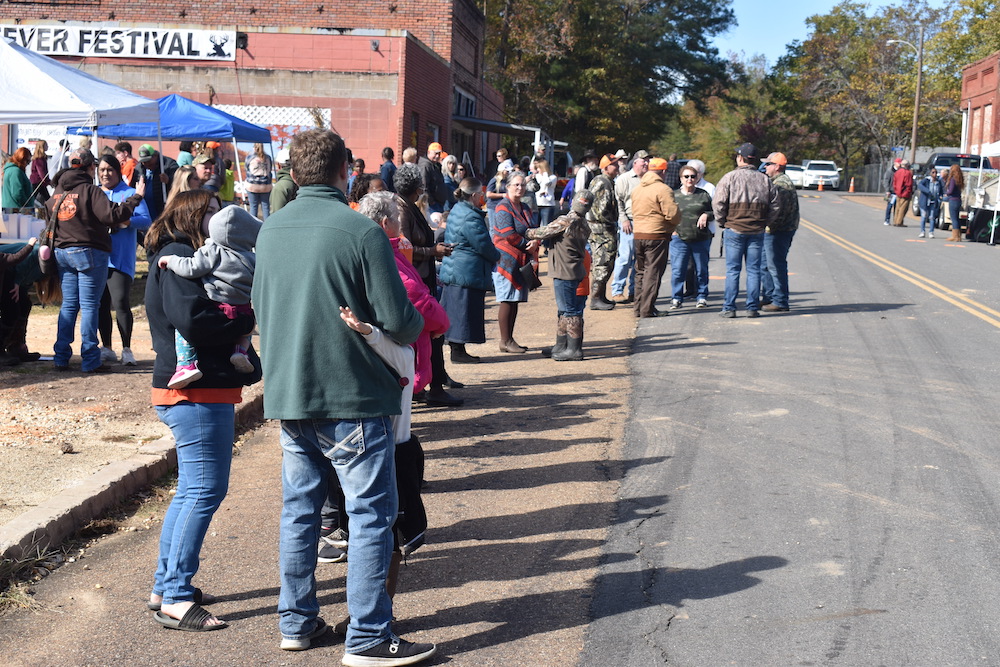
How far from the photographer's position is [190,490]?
177 inches

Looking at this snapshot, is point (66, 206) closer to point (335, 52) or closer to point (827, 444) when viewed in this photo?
point (827, 444)

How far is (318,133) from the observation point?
401 cm

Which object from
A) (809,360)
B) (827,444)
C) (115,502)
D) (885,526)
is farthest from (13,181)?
(885,526)

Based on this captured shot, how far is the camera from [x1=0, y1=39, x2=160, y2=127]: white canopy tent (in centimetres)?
1068

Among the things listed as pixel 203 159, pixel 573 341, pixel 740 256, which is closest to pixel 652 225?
pixel 740 256

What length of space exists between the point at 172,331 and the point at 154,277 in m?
0.27

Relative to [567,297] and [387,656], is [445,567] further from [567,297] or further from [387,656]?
[567,297]

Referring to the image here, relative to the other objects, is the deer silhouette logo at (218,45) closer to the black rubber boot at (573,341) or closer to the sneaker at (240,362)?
the black rubber boot at (573,341)

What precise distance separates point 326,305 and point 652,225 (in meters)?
9.24

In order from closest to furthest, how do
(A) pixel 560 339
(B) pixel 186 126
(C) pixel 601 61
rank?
(A) pixel 560 339
(B) pixel 186 126
(C) pixel 601 61

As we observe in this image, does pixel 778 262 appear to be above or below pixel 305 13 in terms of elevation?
below

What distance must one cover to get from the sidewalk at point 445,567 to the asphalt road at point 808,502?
0.24 meters

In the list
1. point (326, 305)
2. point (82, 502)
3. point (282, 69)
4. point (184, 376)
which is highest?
point (282, 69)

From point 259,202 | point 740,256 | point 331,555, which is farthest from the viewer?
point 259,202
